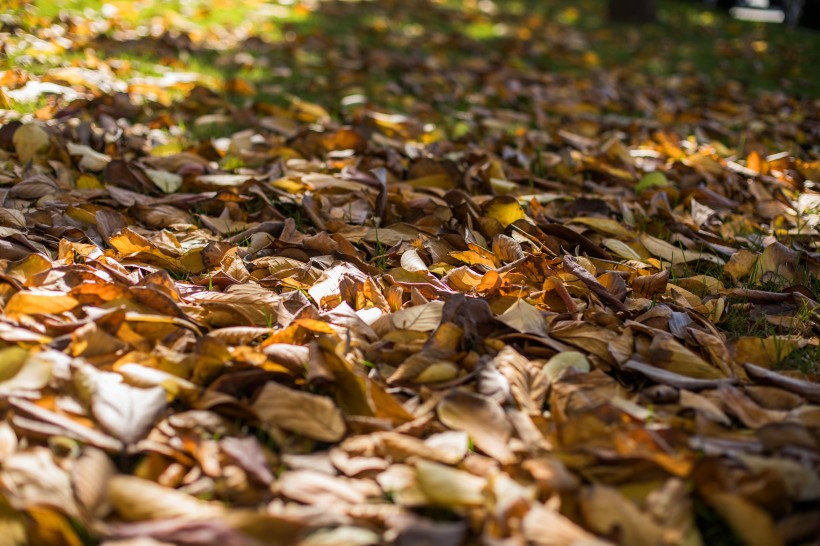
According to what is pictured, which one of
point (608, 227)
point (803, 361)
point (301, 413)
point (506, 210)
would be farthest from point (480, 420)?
point (608, 227)

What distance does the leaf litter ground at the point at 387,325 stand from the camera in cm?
114

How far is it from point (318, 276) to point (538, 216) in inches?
33.5

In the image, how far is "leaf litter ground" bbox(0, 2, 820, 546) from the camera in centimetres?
114

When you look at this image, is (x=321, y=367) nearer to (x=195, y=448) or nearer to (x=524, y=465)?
(x=195, y=448)

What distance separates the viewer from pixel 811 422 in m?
1.40

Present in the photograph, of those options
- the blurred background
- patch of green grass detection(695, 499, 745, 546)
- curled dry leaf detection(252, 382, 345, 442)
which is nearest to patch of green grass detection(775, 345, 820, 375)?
patch of green grass detection(695, 499, 745, 546)

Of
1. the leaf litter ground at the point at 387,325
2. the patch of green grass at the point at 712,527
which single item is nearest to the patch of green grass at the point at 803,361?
the leaf litter ground at the point at 387,325

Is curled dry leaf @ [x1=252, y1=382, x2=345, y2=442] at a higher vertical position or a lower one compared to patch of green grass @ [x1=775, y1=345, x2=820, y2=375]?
higher

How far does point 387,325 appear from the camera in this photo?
1.62 metres

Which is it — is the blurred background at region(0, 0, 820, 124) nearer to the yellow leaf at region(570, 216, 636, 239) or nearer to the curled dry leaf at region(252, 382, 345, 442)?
the yellow leaf at region(570, 216, 636, 239)

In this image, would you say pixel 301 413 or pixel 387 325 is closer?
pixel 301 413

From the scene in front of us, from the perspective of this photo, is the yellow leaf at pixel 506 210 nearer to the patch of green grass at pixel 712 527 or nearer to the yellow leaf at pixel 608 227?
the yellow leaf at pixel 608 227

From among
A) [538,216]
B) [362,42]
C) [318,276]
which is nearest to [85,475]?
[318,276]

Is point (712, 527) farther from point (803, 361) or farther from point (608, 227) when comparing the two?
point (608, 227)
